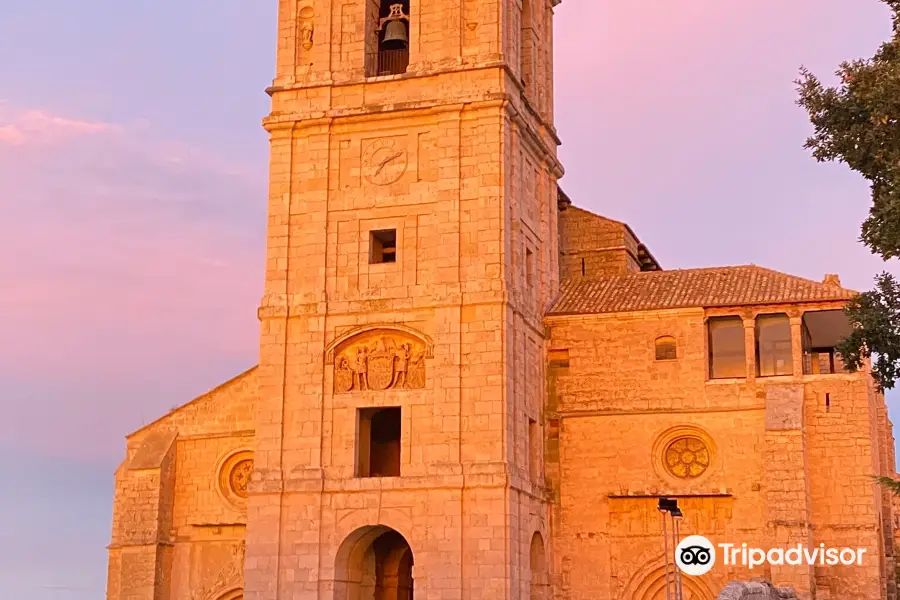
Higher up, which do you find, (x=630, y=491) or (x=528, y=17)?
(x=528, y=17)

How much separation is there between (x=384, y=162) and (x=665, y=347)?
8674 millimetres

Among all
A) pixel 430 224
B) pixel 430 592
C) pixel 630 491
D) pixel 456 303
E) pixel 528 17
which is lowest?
pixel 430 592

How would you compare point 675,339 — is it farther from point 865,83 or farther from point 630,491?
point 865,83

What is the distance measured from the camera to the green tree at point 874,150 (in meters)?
20.4

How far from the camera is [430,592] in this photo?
3073 centimetres

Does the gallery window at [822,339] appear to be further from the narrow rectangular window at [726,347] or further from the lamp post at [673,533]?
the lamp post at [673,533]

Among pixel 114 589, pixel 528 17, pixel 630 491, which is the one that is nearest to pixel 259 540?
pixel 114 589

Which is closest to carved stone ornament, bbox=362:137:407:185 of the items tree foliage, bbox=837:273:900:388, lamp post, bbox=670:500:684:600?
lamp post, bbox=670:500:684:600

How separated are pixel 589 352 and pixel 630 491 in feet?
12.5

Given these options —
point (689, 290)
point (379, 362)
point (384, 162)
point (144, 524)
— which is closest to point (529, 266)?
point (689, 290)

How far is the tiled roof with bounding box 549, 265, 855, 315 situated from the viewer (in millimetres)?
34250

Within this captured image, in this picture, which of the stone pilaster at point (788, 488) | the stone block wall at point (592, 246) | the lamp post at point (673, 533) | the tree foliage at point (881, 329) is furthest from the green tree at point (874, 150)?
the stone block wall at point (592, 246)

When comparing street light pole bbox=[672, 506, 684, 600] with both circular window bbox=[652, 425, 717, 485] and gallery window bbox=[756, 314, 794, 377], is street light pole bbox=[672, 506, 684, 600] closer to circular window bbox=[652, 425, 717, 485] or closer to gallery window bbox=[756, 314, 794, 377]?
circular window bbox=[652, 425, 717, 485]

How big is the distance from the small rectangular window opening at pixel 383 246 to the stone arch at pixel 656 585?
1002 centimetres
